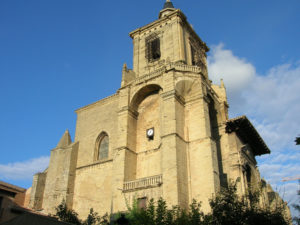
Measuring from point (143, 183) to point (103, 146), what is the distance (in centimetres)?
584

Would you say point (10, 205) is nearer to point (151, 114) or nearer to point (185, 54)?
point (151, 114)

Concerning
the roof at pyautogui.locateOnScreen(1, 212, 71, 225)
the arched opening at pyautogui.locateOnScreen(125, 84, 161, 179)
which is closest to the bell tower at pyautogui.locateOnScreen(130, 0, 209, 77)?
the arched opening at pyautogui.locateOnScreen(125, 84, 161, 179)

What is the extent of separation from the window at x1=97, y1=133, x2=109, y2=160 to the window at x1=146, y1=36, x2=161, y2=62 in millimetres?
6371

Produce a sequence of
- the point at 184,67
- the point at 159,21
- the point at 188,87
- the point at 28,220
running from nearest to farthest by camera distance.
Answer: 1. the point at 28,220
2. the point at 188,87
3. the point at 184,67
4. the point at 159,21

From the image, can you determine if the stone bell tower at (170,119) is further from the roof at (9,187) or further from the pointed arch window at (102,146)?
the roof at (9,187)

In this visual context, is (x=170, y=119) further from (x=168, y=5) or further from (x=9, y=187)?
(x=168, y=5)

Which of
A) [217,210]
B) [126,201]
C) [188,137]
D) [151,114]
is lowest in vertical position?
[217,210]

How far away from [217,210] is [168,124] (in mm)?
5742

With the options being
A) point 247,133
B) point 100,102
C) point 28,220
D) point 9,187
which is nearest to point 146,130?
point 100,102

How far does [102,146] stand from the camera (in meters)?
21.0

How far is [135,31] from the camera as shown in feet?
81.0

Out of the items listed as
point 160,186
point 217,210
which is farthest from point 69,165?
point 217,210

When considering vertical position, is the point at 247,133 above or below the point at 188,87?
below

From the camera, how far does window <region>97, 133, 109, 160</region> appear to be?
20.6 m
